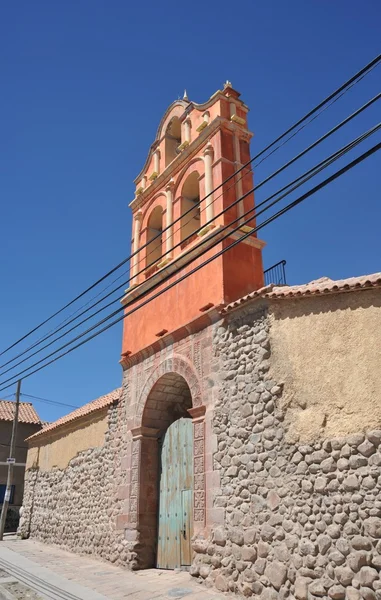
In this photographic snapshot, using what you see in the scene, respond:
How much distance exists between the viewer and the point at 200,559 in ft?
24.3

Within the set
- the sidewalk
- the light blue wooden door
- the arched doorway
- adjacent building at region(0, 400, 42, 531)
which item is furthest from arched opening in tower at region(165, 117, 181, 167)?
adjacent building at region(0, 400, 42, 531)

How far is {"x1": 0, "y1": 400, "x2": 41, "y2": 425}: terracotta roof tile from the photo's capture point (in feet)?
75.5

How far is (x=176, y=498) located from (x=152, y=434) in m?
1.48

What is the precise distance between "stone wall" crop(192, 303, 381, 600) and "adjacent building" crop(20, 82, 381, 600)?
0.02 m

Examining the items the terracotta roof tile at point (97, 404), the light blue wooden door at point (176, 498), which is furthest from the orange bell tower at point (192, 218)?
the light blue wooden door at point (176, 498)

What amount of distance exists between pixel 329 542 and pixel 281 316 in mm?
3068

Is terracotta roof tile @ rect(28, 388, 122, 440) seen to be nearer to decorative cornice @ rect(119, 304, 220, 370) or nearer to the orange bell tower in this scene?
decorative cornice @ rect(119, 304, 220, 370)

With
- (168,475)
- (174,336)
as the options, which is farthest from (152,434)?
(174,336)

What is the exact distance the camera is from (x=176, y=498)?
9.23m

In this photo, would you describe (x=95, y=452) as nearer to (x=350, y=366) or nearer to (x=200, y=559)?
(x=200, y=559)

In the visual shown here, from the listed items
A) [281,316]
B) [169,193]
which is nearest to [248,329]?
[281,316]

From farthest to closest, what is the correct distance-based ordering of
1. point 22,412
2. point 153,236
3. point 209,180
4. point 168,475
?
point 22,412 → point 153,236 → point 209,180 → point 168,475

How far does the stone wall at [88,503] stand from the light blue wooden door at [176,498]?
34.6 inches

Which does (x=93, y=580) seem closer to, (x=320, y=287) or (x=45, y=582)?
(x=45, y=582)
